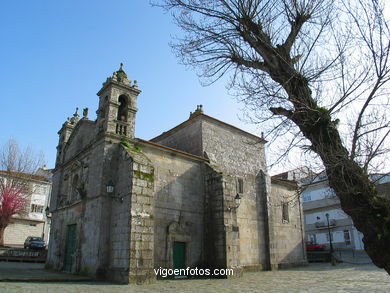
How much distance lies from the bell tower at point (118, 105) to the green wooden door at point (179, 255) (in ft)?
19.1

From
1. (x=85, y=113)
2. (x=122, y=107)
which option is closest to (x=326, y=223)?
(x=122, y=107)

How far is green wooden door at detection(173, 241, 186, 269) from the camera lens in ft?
47.4

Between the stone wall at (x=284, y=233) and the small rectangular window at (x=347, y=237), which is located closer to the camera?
the stone wall at (x=284, y=233)

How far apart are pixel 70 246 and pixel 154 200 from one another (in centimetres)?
538

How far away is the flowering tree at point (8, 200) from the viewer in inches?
1175

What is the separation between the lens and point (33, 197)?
38219mm

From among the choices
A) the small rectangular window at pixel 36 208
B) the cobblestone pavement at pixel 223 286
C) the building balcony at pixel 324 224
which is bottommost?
the cobblestone pavement at pixel 223 286

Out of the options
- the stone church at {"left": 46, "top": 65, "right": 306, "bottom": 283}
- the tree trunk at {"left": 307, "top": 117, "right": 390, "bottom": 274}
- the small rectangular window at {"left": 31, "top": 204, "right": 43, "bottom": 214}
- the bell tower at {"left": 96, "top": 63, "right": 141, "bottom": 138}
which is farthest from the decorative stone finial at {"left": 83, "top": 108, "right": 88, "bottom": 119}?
the small rectangular window at {"left": 31, "top": 204, "right": 43, "bottom": 214}

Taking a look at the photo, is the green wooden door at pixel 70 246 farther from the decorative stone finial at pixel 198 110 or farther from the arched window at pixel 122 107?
the decorative stone finial at pixel 198 110

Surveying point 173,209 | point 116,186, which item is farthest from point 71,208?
point 173,209

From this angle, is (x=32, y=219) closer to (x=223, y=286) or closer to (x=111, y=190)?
(x=111, y=190)

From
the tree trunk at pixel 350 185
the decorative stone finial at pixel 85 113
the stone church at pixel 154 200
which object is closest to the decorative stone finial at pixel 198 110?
the stone church at pixel 154 200

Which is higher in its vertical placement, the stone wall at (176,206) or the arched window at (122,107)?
the arched window at (122,107)

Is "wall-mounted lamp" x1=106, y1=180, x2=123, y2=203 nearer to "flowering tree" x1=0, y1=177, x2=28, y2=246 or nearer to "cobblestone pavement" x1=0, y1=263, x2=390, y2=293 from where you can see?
"cobblestone pavement" x1=0, y1=263, x2=390, y2=293
